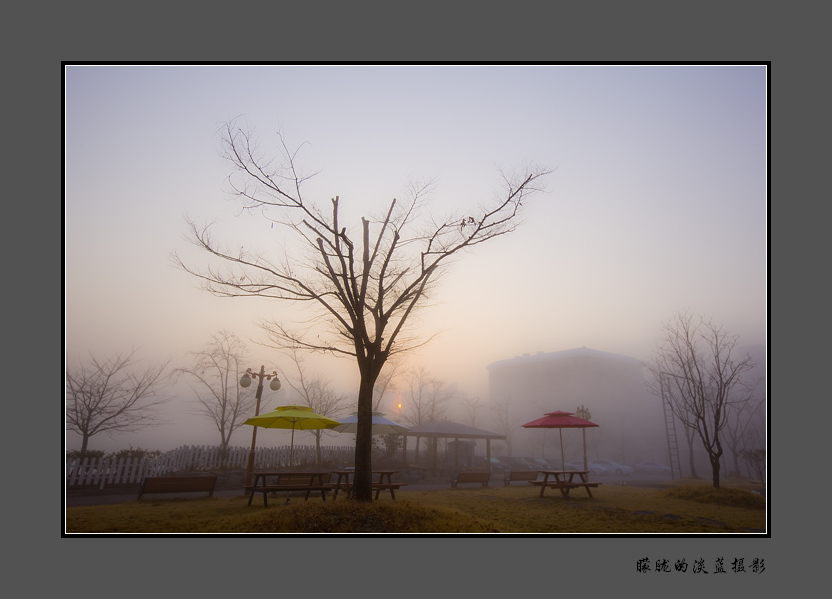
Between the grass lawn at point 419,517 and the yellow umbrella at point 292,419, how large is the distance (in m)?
2.04

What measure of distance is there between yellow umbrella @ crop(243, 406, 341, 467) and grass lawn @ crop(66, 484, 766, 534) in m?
2.04

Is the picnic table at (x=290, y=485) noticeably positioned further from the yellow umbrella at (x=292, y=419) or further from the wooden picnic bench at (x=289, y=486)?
the yellow umbrella at (x=292, y=419)

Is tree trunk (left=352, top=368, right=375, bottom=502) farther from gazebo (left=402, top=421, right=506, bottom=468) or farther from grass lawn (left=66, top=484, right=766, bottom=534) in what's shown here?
gazebo (left=402, top=421, right=506, bottom=468)

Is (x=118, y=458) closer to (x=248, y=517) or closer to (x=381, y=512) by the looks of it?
(x=248, y=517)

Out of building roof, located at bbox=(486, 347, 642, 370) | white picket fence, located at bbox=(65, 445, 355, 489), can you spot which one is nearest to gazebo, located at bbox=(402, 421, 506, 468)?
white picket fence, located at bbox=(65, 445, 355, 489)

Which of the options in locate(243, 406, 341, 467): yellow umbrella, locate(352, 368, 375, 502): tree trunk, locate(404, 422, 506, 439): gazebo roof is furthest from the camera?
locate(404, 422, 506, 439): gazebo roof

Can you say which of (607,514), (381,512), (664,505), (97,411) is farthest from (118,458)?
(664,505)

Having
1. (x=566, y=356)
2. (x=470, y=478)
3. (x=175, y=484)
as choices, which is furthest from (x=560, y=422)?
(x=566, y=356)

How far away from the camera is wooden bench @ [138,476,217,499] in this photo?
12.4 m

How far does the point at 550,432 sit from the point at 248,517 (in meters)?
41.2

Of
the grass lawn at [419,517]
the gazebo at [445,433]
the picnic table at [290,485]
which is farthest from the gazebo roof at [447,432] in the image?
the grass lawn at [419,517]

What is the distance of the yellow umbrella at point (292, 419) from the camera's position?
43.0 ft

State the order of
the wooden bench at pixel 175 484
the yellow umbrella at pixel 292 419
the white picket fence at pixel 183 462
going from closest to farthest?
the wooden bench at pixel 175 484
the yellow umbrella at pixel 292 419
the white picket fence at pixel 183 462

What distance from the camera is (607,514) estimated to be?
11.0 metres
